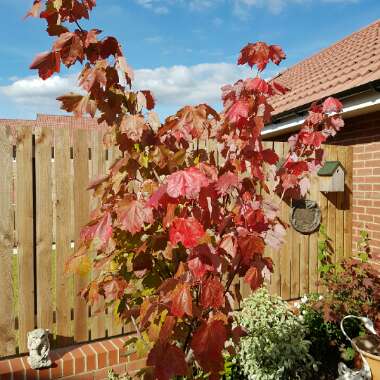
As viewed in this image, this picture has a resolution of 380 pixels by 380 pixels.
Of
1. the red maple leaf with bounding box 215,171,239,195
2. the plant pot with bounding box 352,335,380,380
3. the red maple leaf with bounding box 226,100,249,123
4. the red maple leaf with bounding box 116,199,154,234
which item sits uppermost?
the red maple leaf with bounding box 226,100,249,123

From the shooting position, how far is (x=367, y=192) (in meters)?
4.57

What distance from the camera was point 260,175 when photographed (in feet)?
5.92

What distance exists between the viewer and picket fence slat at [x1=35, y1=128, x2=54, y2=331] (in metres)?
3.10

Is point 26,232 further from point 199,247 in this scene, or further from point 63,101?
point 199,247

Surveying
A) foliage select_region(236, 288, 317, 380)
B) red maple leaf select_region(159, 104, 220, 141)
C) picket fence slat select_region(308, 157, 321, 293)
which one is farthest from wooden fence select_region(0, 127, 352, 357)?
picket fence slat select_region(308, 157, 321, 293)

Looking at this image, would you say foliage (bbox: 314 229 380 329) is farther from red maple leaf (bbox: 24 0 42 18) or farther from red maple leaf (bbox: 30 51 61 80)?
red maple leaf (bbox: 24 0 42 18)

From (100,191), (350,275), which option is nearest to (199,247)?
(100,191)

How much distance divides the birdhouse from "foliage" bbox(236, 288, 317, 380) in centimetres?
152

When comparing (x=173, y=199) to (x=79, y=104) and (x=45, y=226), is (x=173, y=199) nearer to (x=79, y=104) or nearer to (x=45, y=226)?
(x=79, y=104)

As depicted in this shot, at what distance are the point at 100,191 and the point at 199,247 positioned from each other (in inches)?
25.7

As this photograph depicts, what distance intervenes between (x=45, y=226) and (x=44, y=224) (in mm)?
17

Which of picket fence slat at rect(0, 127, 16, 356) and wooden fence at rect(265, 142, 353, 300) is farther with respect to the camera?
wooden fence at rect(265, 142, 353, 300)

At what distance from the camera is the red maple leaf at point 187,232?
1.49 meters

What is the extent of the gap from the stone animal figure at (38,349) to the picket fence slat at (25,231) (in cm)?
15
